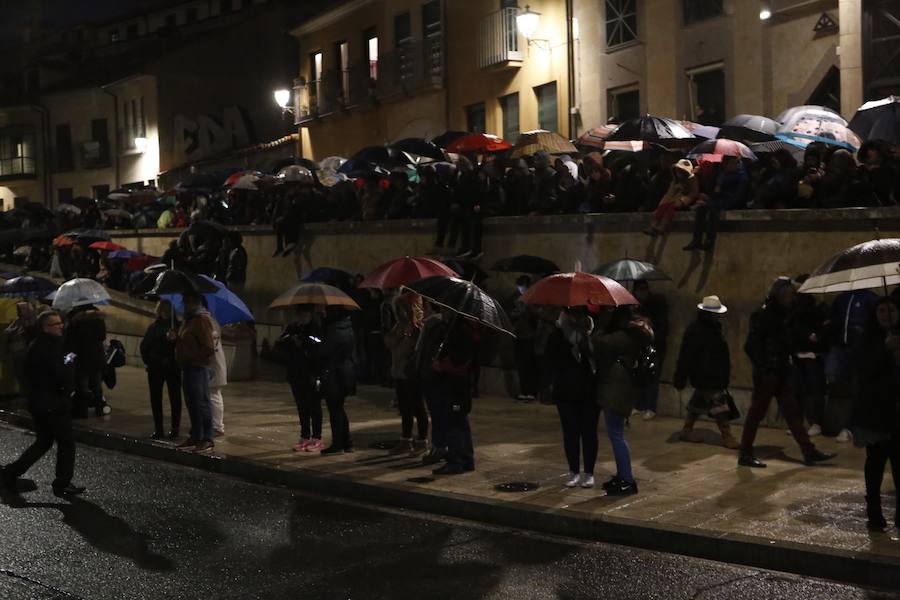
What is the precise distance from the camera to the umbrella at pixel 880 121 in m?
14.0

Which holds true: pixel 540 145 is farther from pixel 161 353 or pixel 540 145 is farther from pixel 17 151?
pixel 17 151

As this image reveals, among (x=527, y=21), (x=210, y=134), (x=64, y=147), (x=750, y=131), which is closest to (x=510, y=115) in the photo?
(x=527, y=21)

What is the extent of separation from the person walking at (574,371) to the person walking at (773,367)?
1.98 m

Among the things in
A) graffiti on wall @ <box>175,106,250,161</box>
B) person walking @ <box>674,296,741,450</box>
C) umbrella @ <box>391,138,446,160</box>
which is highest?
graffiti on wall @ <box>175,106,250,161</box>

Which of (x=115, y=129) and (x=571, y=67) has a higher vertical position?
(x=115, y=129)

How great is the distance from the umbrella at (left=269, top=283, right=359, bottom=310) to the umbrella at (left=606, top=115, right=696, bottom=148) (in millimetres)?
5185

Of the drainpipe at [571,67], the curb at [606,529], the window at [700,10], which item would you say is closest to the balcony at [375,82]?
the drainpipe at [571,67]

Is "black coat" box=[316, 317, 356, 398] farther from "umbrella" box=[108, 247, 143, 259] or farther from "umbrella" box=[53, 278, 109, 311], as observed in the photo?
"umbrella" box=[108, 247, 143, 259]

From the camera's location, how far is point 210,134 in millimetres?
46719

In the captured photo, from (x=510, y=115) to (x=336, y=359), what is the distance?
55.4 ft

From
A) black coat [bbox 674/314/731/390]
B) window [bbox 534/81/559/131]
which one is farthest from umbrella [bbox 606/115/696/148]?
window [bbox 534/81/559/131]

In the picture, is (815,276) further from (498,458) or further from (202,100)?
(202,100)

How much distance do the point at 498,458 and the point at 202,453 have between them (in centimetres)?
335

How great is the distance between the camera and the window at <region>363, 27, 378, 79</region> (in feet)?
108
